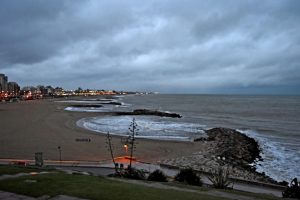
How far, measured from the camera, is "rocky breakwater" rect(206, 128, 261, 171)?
29231 mm

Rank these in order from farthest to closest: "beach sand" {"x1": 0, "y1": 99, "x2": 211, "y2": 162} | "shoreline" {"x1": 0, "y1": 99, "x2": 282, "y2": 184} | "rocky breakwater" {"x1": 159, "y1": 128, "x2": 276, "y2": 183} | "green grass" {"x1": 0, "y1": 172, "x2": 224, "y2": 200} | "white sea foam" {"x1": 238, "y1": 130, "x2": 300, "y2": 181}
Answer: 1. "beach sand" {"x1": 0, "y1": 99, "x2": 211, "y2": 162}
2. "shoreline" {"x1": 0, "y1": 99, "x2": 282, "y2": 184}
3. "white sea foam" {"x1": 238, "y1": 130, "x2": 300, "y2": 181}
4. "rocky breakwater" {"x1": 159, "y1": 128, "x2": 276, "y2": 183}
5. "green grass" {"x1": 0, "y1": 172, "x2": 224, "y2": 200}

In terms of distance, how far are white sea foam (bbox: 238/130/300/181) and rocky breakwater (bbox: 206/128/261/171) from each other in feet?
2.80

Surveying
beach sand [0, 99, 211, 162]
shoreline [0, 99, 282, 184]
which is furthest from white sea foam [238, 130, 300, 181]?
beach sand [0, 99, 211, 162]

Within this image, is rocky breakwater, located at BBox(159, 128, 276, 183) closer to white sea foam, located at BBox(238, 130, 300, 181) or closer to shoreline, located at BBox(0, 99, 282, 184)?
shoreline, located at BBox(0, 99, 282, 184)

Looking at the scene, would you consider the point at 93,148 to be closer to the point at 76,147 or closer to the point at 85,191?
the point at 76,147

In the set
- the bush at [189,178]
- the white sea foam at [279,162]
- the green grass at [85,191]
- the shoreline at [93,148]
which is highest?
the green grass at [85,191]

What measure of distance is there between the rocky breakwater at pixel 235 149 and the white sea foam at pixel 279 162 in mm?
854

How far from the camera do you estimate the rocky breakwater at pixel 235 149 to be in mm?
29231

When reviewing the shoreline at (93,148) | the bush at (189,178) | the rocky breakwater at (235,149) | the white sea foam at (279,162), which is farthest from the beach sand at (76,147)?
the bush at (189,178)

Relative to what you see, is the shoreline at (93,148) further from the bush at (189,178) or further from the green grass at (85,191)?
the green grass at (85,191)

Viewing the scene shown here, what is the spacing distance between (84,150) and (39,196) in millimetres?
23522

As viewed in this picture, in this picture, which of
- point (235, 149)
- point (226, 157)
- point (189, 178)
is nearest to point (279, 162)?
point (226, 157)

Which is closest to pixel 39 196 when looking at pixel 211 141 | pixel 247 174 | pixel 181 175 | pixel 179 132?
pixel 181 175

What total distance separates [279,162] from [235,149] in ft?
21.3
